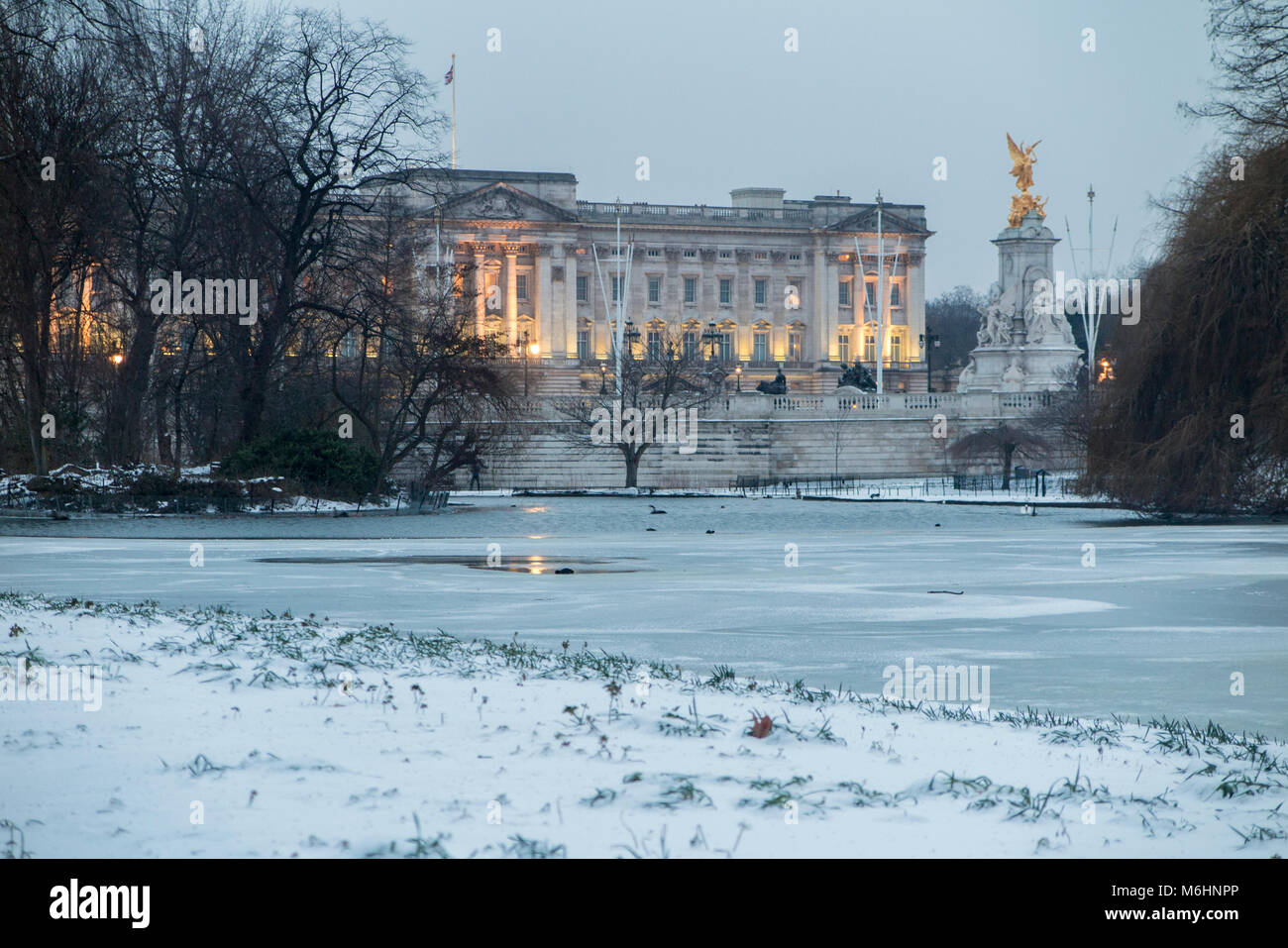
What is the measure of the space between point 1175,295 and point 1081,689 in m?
26.6

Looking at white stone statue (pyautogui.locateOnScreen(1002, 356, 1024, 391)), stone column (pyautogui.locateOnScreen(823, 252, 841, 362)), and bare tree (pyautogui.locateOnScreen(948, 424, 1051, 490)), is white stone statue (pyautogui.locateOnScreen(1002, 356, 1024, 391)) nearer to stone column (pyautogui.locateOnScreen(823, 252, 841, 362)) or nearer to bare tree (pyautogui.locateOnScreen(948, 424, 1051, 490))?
bare tree (pyautogui.locateOnScreen(948, 424, 1051, 490))

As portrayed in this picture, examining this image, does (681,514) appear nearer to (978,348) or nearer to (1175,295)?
(1175,295)

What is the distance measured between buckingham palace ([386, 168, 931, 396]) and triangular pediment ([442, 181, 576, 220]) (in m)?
3.57

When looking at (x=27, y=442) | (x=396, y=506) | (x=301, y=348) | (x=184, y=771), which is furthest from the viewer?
(x=301, y=348)

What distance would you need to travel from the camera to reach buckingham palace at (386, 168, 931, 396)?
135 metres

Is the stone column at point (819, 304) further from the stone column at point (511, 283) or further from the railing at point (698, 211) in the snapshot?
the stone column at point (511, 283)

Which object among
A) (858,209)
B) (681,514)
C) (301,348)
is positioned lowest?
(681,514)

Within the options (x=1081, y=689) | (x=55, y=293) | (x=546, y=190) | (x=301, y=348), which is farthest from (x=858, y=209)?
(x=1081, y=689)

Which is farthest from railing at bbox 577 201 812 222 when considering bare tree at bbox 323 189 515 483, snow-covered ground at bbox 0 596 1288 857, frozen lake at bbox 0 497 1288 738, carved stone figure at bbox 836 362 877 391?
snow-covered ground at bbox 0 596 1288 857

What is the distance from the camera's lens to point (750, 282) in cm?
14312

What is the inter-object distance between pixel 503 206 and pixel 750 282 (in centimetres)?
2781

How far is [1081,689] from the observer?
10312 millimetres

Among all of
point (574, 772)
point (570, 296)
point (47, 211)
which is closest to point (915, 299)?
point (570, 296)

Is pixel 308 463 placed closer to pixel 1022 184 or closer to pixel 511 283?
pixel 1022 184
